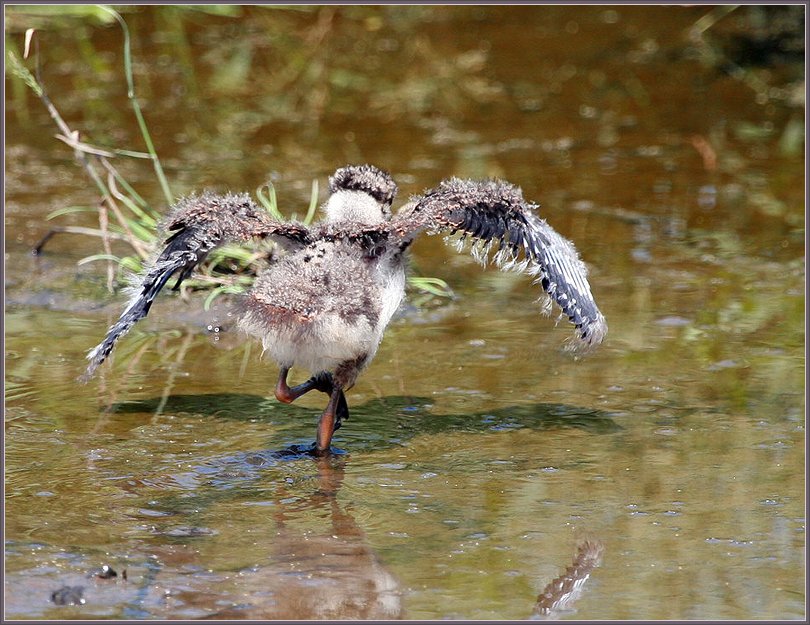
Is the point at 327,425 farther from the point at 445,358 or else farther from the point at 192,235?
the point at 445,358

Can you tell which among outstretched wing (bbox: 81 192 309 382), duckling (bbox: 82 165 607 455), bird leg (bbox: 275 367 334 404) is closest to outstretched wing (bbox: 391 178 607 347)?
duckling (bbox: 82 165 607 455)

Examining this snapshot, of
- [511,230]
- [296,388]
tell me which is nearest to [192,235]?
[296,388]

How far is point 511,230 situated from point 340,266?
2.81ft

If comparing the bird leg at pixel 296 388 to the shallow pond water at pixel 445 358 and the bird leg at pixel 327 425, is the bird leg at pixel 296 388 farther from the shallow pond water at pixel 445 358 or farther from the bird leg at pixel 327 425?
the shallow pond water at pixel 445 358

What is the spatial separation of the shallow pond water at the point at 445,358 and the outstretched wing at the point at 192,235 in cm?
63

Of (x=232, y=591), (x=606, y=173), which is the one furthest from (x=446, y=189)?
(x=606, y=173)

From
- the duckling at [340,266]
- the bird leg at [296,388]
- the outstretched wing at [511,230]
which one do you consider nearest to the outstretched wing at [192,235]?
the duckling at [340,266]

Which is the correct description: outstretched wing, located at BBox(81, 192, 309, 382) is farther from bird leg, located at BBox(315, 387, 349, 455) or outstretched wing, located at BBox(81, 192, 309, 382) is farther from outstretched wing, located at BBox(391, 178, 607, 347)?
bird leg, located at BBox(315, 387, 349, 455)

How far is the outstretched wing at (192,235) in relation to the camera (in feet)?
18.9

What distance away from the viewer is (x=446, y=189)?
617cm

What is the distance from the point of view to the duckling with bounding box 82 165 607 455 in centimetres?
564

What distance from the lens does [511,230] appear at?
20.1 feet

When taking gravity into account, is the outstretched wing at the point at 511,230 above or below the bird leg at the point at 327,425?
above

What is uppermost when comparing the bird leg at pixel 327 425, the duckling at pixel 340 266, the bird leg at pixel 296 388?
the duckling at pixel 340 266
